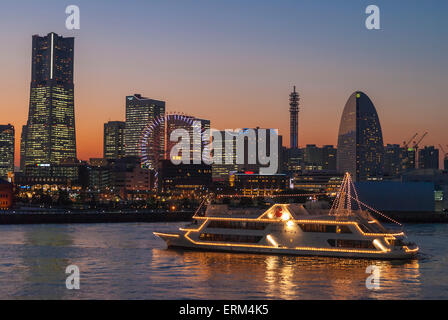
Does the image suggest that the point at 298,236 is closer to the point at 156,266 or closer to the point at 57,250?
the point at 156,266

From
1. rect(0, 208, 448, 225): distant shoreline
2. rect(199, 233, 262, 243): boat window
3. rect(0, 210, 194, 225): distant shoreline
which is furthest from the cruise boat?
rect(0, 208, 448, 225): distant shoreline

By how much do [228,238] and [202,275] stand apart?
10.4 meters

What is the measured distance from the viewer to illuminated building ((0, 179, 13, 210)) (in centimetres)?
12288

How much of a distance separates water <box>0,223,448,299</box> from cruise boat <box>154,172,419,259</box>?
2.72 feet

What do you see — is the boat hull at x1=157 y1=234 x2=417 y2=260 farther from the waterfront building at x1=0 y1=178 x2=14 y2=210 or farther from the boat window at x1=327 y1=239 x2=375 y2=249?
the waterfront building at x1=0 y1=178 x2=14 y2=210

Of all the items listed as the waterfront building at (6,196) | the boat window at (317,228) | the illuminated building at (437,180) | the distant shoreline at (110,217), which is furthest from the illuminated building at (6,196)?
the boat window at (317,228)

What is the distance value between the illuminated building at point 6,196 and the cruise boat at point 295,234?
82.4 metres

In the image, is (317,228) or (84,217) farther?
(84,217)

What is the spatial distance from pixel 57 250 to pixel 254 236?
1652cm

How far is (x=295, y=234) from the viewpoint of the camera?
150 feet

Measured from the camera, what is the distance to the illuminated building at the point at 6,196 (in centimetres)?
12288

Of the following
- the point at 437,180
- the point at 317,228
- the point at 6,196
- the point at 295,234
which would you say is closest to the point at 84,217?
the point at 6,196

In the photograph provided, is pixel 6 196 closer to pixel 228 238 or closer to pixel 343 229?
pixel 228 238

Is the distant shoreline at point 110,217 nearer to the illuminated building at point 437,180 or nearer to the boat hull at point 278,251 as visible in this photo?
the illuminated building at point 437,180
